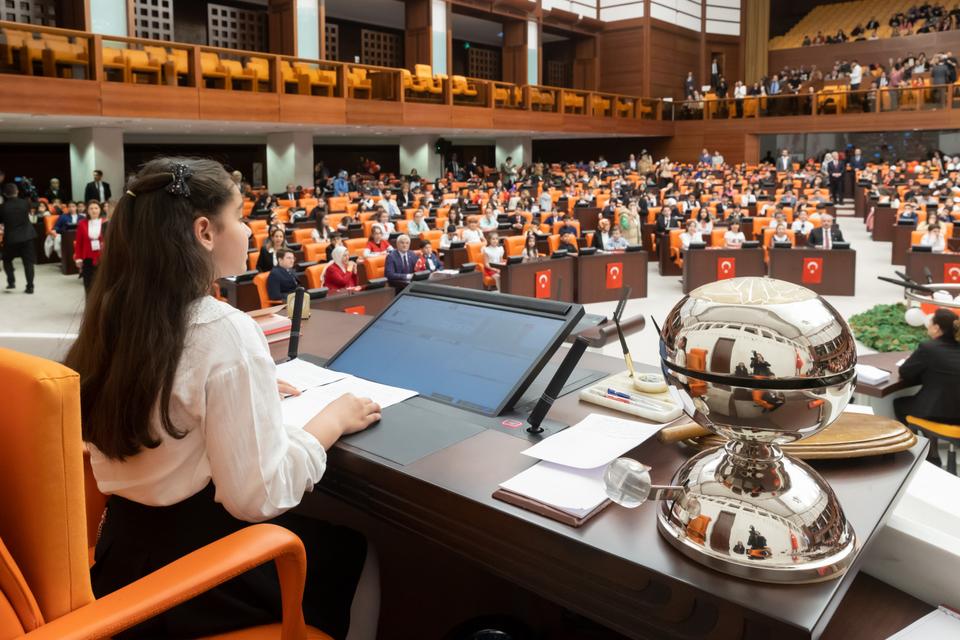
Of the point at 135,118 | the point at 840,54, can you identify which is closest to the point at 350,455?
the point at 135,118

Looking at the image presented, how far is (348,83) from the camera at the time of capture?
49.5 ft

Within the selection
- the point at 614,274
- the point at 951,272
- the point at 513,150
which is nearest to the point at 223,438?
the point at 614,274

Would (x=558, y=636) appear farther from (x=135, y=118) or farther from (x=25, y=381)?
(x=135, y=118)

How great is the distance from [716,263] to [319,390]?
9.09m

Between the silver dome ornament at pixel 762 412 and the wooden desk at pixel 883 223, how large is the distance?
15125 millimetres

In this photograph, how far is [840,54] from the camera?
2788 centimetres

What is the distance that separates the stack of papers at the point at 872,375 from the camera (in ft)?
13.1

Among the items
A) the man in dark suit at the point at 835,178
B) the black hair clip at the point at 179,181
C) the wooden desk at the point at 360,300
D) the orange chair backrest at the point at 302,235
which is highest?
the man in dark suit at the point at 835,178

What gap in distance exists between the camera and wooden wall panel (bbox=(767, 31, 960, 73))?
83.8 ft

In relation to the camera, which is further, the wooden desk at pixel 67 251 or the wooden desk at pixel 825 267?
the wooden desk at pixel 67 251

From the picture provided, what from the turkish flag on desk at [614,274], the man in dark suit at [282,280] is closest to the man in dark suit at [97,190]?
the man in dark suit at [282,280]

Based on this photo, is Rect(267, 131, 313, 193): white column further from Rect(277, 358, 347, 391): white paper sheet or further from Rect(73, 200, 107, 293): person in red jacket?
Rect(277, 358, 347, 391): white paper sheet

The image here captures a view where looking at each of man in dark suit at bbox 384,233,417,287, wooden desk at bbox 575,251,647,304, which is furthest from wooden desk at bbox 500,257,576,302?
man in dark suit at bbox 384,233,417,287

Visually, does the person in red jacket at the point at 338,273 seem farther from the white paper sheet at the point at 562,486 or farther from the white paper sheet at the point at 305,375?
the white paper sheet at the point at 562,486
